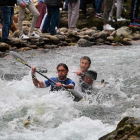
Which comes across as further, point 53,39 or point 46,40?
point 53,39

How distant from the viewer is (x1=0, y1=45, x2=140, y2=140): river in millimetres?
5070

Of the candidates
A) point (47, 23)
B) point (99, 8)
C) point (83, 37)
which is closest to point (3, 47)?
point (47, 23)

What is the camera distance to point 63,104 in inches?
246

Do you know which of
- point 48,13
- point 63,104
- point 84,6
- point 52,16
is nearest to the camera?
point 63,104

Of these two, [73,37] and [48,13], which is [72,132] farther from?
[73,37]

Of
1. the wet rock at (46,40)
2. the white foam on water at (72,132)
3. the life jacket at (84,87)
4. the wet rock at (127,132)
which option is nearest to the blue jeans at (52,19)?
the wet rock at (46,40)

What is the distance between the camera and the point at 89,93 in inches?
270

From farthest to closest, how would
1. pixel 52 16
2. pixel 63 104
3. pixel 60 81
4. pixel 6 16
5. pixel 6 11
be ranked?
pixel 52 16 → pixel 6 16 → pixel 6 11 → pixel 60 81 → pixel 63 104

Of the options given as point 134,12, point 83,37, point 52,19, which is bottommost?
point 83,37

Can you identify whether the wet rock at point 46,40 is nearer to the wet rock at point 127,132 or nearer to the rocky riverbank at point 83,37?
the rocky riverbank at point 83,37

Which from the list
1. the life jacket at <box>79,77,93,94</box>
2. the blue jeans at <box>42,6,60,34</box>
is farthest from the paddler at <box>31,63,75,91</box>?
the blue jeans at <box>42,6,60,34</box>

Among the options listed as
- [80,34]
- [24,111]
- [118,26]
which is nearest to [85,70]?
[24,111]

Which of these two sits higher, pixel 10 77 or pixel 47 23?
pixel 47 23

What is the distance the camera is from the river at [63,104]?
5070 millimetres
